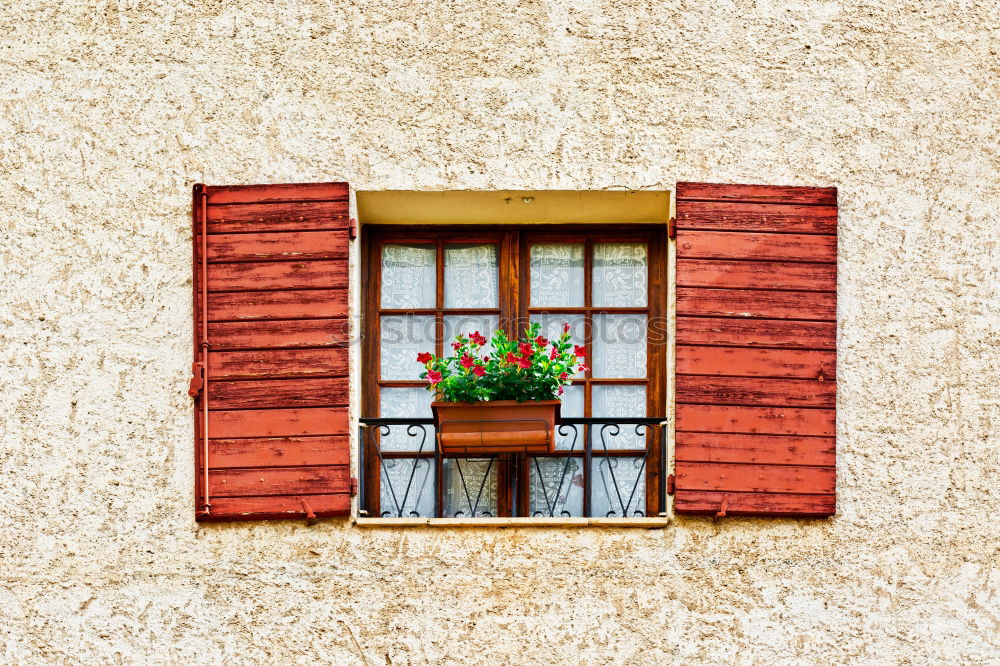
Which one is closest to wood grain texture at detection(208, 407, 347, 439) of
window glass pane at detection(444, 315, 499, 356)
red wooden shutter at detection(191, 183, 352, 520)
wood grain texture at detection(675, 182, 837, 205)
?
red wooden shutter at detection(191, 183, 352, 520)

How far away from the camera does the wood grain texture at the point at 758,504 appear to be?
6.35 meters

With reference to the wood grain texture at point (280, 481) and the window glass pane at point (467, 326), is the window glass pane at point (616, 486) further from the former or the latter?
the wood grain texture at point (280, 481)

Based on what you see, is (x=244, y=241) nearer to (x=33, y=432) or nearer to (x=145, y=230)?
(x=145, y=230)

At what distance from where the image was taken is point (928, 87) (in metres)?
6.73

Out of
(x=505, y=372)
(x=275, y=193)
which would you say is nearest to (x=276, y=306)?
(x=275, y=193)

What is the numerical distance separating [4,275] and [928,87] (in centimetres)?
374

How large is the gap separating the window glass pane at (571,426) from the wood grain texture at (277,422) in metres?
0.89

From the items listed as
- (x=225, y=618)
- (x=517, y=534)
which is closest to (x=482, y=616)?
(x=517, y=534)

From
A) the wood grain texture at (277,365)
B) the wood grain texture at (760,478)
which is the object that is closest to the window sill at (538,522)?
the wood grain texture at (760,478)

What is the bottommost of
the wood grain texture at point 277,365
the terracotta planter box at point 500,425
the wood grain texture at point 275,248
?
the terracotta planter box at point 500,425

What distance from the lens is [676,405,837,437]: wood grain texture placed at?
6430mm

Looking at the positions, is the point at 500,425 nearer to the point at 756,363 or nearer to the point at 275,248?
the point at 756,363

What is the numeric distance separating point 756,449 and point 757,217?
35.8 inches

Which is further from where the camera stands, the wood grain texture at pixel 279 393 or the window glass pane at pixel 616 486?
the window glass pane at pixel 616 486
